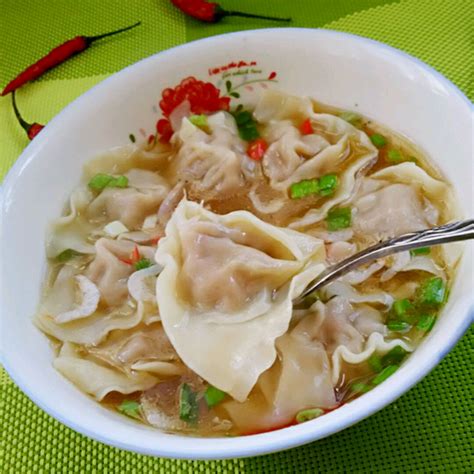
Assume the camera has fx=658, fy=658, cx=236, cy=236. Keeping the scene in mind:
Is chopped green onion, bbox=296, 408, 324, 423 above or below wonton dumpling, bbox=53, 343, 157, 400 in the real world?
above

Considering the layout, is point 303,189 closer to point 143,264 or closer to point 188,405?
point 143,264

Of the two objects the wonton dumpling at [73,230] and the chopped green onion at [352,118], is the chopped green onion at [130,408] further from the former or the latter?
the chopped green onion at [352,118]

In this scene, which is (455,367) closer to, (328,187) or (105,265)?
(328,187)

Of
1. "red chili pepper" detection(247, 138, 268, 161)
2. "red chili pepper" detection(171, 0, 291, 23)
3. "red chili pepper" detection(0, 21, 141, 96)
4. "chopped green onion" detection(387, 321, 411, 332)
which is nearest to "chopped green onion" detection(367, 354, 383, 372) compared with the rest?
"chopped green onion" detection(387, 321, 411, 332)

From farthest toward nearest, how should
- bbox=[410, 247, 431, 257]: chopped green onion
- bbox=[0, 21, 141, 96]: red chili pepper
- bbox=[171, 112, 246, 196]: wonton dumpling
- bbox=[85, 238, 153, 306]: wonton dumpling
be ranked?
bbox=[0, 21, 141, 96]: red chili pepper
bbox=[171, 112, 246, 196]: wonton dumpling
bbox=[85, 238, 153, 306]: wonton dumpling
bbox=[410, 247, 431, 257]: chopped green onion

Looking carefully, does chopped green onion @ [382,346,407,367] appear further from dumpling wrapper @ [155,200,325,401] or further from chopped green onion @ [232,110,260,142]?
chopped green onion @ [232,110,260,142]

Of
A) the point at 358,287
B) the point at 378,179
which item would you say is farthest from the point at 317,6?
the point at 358,287

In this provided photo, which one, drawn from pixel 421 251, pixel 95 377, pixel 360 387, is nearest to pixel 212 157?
pixel 421 251
